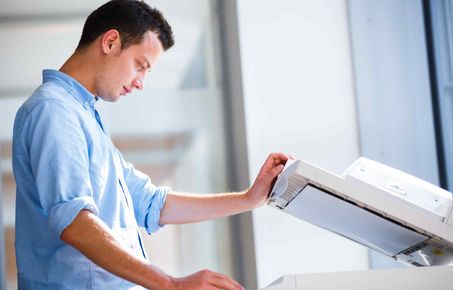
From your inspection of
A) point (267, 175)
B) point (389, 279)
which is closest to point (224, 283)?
point (389, 279)

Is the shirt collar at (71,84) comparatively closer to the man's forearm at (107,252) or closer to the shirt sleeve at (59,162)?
the shirt sleeve at (59,162)

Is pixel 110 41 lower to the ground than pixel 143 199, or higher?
higher

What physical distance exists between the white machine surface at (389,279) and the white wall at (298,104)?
113 cm

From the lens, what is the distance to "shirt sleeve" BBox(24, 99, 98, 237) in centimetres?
135

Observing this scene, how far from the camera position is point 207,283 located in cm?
129

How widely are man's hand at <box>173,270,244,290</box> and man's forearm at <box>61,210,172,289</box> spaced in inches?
0.9

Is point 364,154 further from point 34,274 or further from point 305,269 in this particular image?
point 34,274

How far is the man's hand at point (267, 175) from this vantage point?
1.77 meters

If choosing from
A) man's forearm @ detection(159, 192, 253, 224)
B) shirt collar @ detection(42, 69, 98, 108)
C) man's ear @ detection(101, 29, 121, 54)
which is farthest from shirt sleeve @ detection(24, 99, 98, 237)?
man's forearm @ detection(159, 192, 253, 224)

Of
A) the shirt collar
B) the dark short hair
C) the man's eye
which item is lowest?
the shirt collar

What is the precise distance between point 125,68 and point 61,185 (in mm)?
385

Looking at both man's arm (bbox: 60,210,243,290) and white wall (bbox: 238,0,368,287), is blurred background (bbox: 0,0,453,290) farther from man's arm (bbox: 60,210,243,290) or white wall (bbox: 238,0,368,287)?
man's arm (bbox: 60,210,243,290)

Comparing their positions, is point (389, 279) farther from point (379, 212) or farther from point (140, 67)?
point (140, 67)

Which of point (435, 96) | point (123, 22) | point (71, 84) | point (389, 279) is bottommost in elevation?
point (389, 279)
